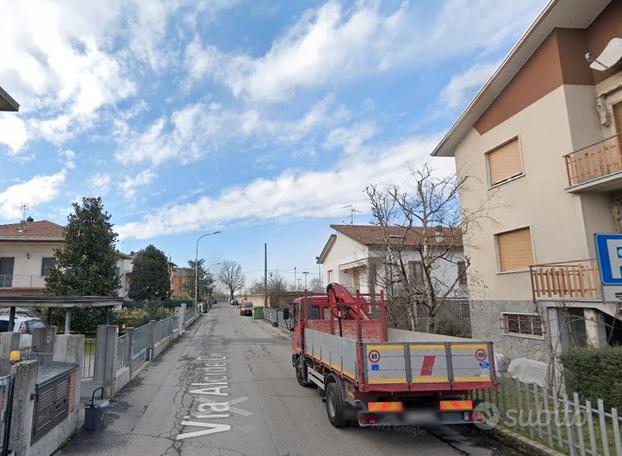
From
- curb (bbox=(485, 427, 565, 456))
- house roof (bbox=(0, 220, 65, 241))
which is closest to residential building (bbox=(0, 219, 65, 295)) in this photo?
house roof (bbox=(0, 220, 65, 241))

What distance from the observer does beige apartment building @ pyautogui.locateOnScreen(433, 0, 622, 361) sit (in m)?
11.0

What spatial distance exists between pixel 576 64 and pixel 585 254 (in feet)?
18.8

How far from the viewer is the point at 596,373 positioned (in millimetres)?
7277

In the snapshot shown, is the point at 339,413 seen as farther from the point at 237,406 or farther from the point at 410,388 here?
the point at 237,406

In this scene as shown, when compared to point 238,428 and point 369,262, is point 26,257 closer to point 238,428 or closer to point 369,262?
point 369,262

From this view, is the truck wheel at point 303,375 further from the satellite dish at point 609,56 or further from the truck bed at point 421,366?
the satellite dish at point 609,56

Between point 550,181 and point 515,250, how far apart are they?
277 centimetres

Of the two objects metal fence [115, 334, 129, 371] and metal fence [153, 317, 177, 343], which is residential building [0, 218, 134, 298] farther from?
metal fence [115, 334, 129, 371]

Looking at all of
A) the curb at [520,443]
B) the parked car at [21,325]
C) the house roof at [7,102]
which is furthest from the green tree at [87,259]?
the curb at [520,443]

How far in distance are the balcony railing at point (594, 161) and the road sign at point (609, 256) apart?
849cm

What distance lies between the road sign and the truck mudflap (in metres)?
3.36

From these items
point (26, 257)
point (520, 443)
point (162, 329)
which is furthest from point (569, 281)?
point (26, 257)

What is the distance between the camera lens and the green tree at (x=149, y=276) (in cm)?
4641

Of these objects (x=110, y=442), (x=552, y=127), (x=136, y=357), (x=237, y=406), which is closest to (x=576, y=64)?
(x=552, y=127)
